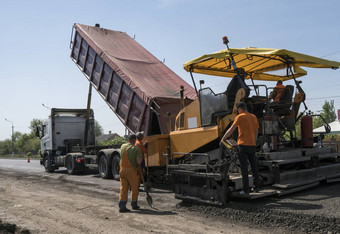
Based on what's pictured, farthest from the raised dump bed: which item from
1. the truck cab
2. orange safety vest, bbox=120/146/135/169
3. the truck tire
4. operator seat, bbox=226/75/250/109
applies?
the truck tire

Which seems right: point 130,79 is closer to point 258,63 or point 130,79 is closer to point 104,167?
point 104,167

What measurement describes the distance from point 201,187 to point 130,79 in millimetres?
4918

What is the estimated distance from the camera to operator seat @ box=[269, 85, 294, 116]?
6989 mm

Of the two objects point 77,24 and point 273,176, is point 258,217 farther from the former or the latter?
point 77,24

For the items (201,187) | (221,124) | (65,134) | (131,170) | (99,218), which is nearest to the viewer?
(99,218)

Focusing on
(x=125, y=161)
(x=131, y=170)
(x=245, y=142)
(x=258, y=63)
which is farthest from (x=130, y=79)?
(x=245, y=142)

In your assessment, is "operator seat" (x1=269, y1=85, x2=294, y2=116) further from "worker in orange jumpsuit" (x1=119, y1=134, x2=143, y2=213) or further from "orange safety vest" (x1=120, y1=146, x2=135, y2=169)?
"orange safety vest" (x1=120, y1=146, x2=135, y2=169)

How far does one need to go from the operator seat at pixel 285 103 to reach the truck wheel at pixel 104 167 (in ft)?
21.0

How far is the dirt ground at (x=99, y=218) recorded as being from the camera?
15.6 feet

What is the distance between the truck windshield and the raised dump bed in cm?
153

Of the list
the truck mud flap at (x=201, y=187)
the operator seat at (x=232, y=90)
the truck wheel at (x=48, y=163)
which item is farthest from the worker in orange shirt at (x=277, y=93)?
the truck wheel at (x=48, y=163)

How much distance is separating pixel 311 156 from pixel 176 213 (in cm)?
306

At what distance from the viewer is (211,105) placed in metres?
7.23

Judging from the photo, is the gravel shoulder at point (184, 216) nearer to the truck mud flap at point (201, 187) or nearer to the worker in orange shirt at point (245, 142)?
the truck mud flap at point (201, 187)
